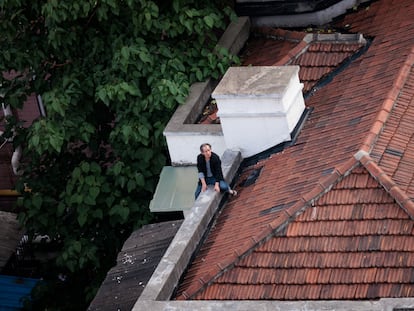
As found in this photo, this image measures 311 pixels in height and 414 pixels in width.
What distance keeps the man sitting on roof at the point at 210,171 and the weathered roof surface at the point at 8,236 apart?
8.49 m

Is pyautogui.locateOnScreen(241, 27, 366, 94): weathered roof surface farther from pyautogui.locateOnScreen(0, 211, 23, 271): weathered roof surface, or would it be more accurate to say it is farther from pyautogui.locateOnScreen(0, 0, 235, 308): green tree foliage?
pyautogui.locateOnScreen(0, 211, 23, 271): weathered roof surface

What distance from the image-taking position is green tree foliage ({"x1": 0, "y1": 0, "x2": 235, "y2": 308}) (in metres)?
17.3

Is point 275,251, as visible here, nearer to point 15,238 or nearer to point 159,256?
point 159,256

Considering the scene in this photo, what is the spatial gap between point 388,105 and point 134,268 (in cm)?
453

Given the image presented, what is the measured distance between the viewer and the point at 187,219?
46.8ft

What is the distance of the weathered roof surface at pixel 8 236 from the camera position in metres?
22.7

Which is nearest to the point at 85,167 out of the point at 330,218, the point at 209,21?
the point at 209,21

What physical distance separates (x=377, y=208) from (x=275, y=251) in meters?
1.35

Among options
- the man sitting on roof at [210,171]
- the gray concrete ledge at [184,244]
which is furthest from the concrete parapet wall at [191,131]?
the man sitting on roof at [210,171]

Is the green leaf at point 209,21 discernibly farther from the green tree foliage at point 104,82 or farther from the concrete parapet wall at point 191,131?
the concrete parapet wall at point 191,131

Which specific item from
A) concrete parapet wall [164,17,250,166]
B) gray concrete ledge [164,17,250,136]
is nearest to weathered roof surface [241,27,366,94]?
gray concrete ledge [164,17,250,136]

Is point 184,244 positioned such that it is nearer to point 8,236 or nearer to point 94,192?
point 94,192

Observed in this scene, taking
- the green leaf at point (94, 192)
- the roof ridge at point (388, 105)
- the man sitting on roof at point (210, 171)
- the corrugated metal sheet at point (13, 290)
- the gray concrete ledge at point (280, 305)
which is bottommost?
the corrugated metal sheet at point (13, 290)

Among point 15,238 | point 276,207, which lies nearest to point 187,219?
point 276,207
